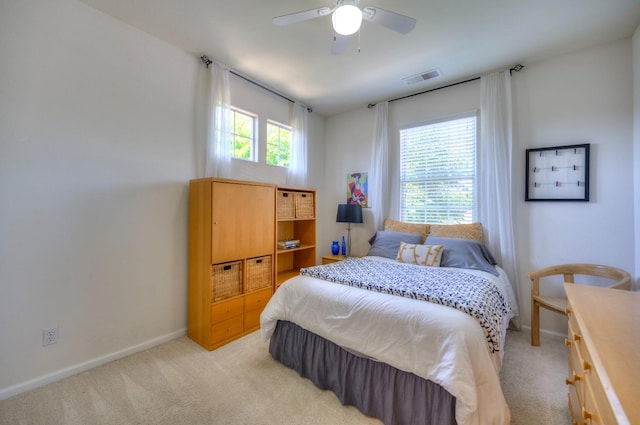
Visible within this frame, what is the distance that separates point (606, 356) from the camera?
797 mm

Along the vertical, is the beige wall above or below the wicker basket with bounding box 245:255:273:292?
above

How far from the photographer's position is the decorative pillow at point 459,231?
9.46ft

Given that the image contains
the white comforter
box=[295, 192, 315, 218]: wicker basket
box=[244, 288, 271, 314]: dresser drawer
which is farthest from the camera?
box=[295, 192, 315, 218]: wicker basket

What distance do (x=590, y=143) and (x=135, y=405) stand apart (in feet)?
14.3

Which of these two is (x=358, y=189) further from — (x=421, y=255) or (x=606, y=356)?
(x=606, y=356)

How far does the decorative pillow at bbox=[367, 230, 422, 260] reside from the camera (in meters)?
3.08

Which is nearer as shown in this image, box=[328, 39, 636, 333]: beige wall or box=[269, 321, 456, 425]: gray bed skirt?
box=[269, 321, 456, 425]: gray bed skirt

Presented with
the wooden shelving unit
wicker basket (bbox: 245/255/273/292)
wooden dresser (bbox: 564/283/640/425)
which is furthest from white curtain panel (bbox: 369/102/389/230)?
wooden dresser (bbox: 564/283/640/425)

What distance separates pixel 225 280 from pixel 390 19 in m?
2.54

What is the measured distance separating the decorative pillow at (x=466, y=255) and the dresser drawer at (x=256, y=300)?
1.93 metres

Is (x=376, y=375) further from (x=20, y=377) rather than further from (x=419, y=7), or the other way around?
(x=419, y=7)

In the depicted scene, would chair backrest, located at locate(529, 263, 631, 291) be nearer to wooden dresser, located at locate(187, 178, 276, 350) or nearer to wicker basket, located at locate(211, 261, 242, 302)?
wooden dresser, located at locate(187, 178, 276, 350)

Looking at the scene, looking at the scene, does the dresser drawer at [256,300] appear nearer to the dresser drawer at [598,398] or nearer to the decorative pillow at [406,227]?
the decorative pillow at [406,227]

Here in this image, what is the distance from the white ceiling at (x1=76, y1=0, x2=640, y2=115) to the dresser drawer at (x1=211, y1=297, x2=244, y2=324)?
2490 millimetres
